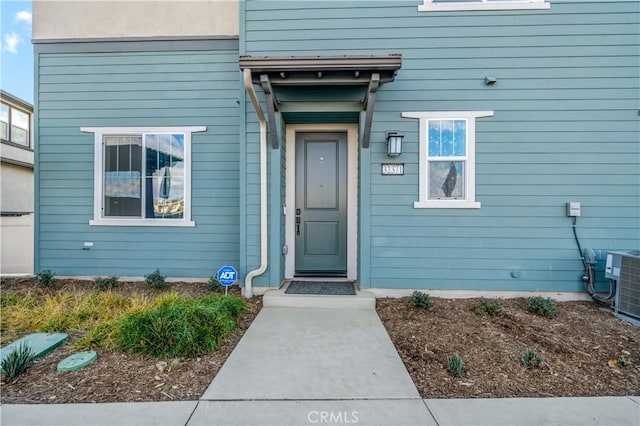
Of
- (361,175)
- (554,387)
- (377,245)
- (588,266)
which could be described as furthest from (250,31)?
(588,266)

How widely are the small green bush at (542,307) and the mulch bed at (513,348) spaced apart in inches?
2.8

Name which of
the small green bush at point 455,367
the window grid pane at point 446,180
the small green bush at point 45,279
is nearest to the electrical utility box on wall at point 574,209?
the window grid pane at point 446,180

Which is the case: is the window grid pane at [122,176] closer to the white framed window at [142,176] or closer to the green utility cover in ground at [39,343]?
the white framed window at [142,176]

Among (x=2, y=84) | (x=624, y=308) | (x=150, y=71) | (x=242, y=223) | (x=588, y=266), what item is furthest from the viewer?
(x=2, y=84)

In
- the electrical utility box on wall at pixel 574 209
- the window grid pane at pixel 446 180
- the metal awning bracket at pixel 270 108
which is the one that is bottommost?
the electrical utility box on wall at pixel 574 209

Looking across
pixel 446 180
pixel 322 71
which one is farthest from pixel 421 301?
pixel 322 71

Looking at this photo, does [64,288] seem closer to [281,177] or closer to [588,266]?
[281,177]

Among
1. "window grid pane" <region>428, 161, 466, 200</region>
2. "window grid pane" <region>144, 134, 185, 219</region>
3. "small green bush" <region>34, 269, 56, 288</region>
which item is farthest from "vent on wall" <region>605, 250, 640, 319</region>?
"small green bush" <region>34, 269, 56, 288</region>

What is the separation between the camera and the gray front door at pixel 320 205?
4.60 meters

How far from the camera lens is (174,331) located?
249 centimetres

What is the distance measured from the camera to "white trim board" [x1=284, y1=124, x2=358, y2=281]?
4.51 m

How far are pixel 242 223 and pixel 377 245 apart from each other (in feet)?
6.30

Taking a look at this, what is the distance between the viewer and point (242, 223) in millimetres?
4043

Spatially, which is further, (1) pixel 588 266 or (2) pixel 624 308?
(1) pixel 588 266
